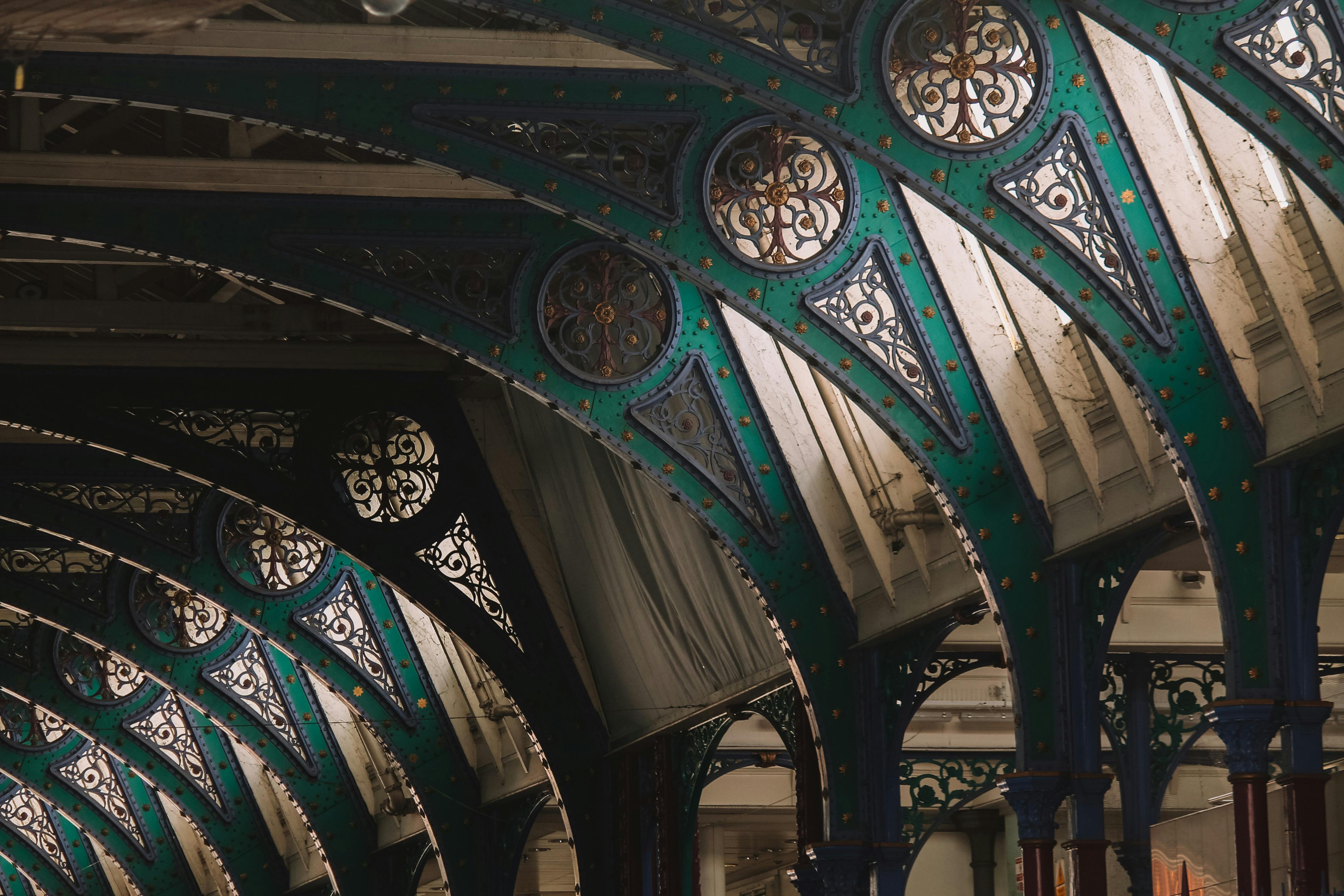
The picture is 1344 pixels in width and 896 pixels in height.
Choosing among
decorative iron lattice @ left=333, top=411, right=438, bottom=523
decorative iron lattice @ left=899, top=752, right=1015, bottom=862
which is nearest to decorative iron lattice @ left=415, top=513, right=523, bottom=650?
decorative iron lattice @ left=333, top=411, right=438, bottom=523

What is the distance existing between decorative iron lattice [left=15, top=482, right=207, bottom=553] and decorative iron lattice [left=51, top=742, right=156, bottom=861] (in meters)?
10.9

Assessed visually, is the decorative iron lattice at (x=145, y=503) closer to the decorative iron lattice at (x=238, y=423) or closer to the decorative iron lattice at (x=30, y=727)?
the decorative iron lattice at (x=238, y=423)

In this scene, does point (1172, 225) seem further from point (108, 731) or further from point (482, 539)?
point (108, 731)

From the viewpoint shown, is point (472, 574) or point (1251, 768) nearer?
point (1251, 768)

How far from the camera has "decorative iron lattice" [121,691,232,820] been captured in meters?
27.7

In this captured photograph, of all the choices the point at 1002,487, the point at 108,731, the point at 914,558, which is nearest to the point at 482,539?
the point at 914,558

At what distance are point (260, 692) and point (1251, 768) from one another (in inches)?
645

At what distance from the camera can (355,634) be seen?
22.0 m

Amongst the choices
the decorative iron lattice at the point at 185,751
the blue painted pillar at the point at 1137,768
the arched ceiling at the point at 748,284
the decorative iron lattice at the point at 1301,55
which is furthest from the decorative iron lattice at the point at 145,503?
the decorative iron lattice at the point at 1301,55

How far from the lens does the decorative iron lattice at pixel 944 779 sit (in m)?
17.5

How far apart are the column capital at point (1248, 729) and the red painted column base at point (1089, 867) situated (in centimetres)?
250

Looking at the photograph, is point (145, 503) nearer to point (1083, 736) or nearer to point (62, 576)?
point (62, 576)

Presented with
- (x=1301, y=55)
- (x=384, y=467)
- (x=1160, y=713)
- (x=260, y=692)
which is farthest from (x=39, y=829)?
(x=1301, y=55)

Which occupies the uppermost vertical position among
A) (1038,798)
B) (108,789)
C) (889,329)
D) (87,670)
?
(889,329)
